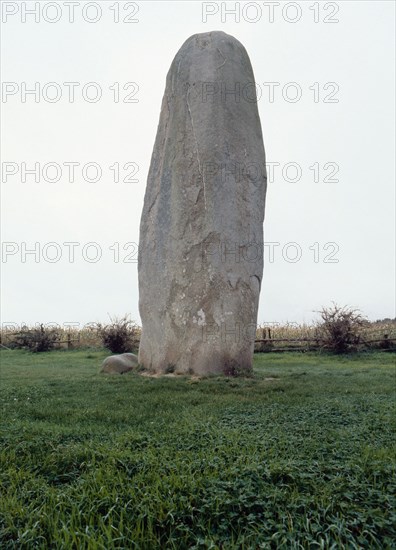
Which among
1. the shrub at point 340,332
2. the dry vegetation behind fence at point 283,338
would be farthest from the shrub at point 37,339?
the shrub at point 340,332

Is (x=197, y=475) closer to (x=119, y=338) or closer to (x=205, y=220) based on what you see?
(x=205, y=220)

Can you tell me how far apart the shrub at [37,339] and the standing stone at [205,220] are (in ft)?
34.8

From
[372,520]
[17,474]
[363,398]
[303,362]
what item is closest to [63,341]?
[303,362]

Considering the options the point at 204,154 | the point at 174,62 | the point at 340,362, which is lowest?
the point at 340,362

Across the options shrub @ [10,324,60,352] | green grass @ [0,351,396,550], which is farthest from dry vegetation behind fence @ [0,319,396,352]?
green grass @ [0,351,396,550]

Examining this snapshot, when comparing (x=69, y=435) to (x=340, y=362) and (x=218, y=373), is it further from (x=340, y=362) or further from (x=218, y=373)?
(x=340, y=362)

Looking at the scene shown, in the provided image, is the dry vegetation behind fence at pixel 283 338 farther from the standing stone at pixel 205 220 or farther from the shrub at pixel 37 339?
the standing stone at pixel 205 220

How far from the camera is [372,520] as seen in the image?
9.92ft

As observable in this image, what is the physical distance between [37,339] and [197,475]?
18.4 meters

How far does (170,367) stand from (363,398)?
4.17 metres

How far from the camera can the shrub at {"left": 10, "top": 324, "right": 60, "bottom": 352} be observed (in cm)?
2078

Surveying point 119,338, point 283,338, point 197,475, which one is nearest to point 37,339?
point 119,338

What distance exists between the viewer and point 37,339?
822 inches

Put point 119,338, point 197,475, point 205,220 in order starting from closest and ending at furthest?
1. point 197,475
2. point 205,220
3. point 119,338
